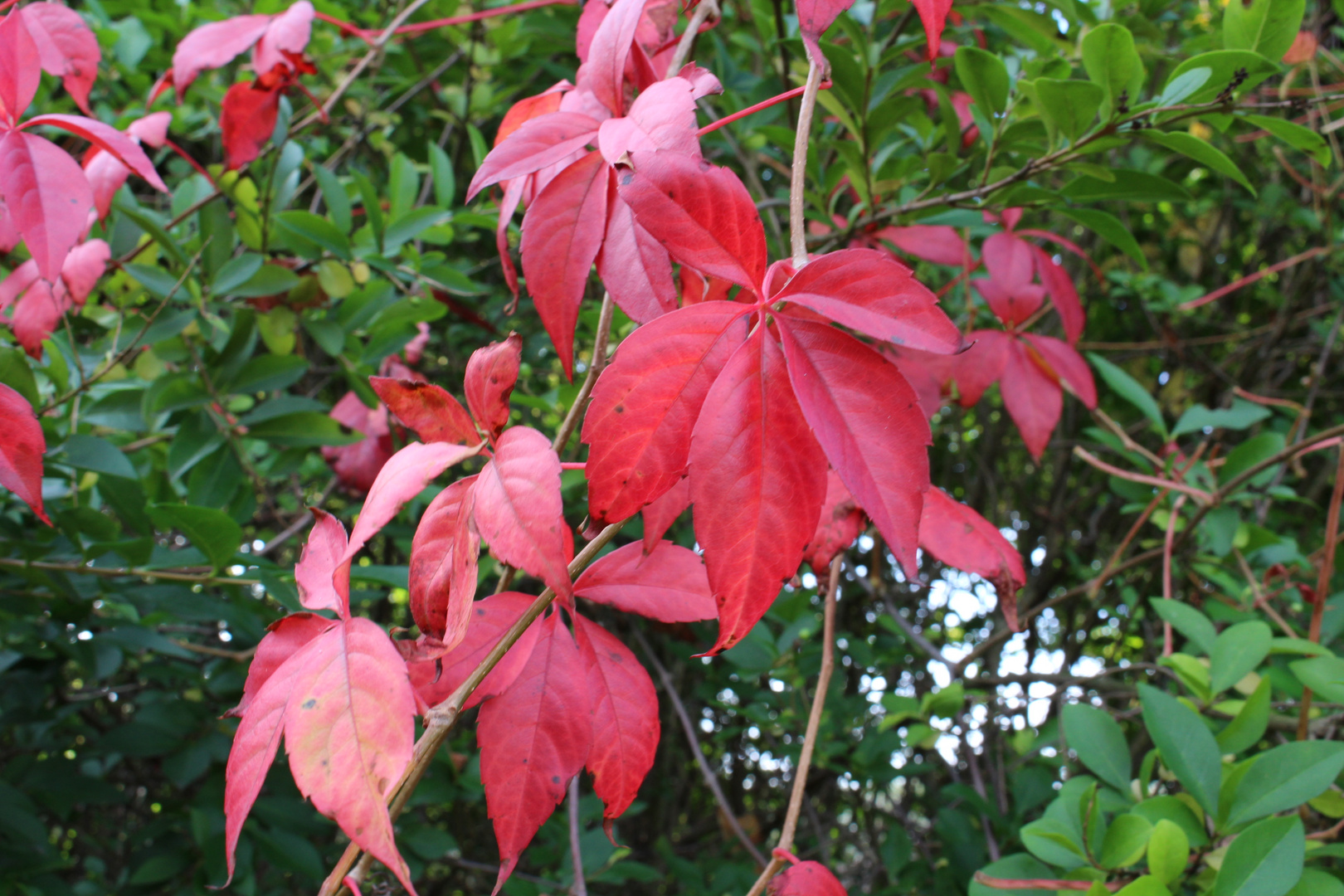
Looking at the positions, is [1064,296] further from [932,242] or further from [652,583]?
[652,583]

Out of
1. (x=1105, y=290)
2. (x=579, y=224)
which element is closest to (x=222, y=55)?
(x=579, y=224)

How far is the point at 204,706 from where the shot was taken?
54.6 inches

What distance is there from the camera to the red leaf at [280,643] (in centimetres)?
46

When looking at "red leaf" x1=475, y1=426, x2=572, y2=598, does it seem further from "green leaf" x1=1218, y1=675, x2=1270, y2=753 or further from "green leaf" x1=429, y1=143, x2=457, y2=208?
"green leaf" x1=429, y1=143, x2=457, y2=208

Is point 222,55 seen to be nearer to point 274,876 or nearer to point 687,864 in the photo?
point 687,864

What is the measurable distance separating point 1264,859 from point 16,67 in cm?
106

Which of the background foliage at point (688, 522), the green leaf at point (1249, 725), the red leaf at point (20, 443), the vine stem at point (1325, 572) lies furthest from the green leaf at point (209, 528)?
the vine stem at point (1325, 572)

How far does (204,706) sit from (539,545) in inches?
51.8

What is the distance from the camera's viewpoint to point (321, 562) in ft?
1.53

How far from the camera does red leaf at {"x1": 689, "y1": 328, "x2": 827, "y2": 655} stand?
369 millimetres

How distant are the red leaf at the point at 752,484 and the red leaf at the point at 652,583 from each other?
17 cm

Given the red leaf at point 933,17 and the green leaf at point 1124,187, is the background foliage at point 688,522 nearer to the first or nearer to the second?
the green leaf at point 1124,187

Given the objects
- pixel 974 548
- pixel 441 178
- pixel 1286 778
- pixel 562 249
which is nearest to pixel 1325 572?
pixel 1286 778

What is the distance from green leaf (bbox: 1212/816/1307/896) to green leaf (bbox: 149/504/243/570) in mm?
875
